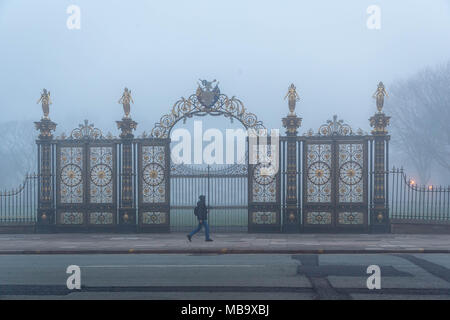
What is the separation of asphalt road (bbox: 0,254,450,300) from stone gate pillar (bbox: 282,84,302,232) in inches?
221

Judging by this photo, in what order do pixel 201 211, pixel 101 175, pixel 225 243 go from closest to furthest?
1. pixel 225 243
2. pixel 201 211
3. pixel 101 175

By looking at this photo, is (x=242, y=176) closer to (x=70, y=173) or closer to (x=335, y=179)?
(x=335, y=179)

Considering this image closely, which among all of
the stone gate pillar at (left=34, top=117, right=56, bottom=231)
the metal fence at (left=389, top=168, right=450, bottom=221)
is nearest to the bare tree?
the metal fence at (left=389, top=168, right=450, bottom=221)

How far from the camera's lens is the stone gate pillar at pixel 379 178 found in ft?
65.1

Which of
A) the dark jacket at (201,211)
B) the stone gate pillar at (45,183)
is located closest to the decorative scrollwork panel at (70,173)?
the stone gate pillar at (45,183)

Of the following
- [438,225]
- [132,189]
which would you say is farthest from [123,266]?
[438,225]

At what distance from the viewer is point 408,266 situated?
1208 cm

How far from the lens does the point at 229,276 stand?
10.6 meters

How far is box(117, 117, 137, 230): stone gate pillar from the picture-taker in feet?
68.0

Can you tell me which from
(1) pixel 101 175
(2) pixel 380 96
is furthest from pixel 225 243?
(2) pixel 380 96

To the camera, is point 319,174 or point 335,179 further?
point 319,174

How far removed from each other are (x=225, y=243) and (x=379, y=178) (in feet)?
23.0

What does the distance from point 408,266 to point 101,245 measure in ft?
33.3
